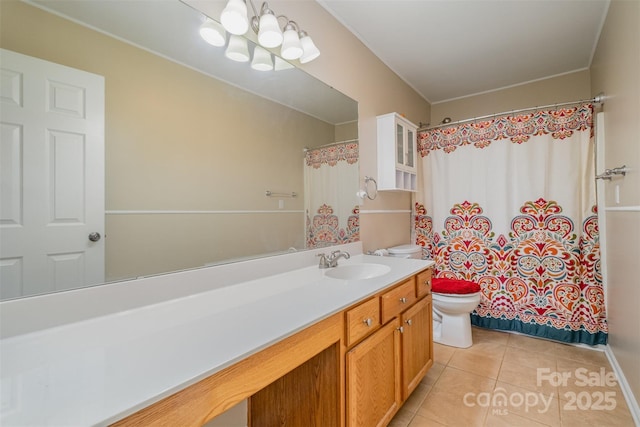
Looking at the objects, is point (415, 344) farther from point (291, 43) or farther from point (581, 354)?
point (291, 43)

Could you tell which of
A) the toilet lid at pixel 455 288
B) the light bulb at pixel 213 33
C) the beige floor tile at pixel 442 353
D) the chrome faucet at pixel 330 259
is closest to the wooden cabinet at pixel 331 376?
the chrome faucet at pixel 330 259

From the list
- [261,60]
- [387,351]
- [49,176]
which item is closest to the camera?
[49,176]

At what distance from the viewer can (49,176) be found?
2.79 ft

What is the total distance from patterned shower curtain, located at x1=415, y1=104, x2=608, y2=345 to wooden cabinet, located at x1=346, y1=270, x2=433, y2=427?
44.3 inches

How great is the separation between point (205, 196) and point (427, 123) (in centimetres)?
296

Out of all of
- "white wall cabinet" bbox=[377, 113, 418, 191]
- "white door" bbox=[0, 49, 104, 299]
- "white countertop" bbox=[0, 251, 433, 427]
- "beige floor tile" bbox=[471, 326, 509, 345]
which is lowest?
"beige floor tile" bbox=[471, 326, 509, 345]

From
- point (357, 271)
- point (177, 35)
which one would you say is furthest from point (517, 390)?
point (177, 35)

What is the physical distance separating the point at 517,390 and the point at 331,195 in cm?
163

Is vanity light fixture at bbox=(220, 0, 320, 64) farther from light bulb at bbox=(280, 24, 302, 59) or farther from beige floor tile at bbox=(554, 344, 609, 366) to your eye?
beige floor tile at bbox=(554, 344, 609, 366)

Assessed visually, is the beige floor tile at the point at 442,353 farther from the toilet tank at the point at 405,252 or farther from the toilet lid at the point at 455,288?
the toilet tank at the point at 405,252

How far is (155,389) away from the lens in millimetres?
558

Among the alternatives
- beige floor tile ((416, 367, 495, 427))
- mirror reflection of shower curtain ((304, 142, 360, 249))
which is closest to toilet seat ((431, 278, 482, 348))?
beige floor tile ((416, 367, 495, 427))

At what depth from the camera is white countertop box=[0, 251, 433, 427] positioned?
0.52 m

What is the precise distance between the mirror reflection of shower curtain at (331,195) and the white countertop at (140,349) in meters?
0.60
